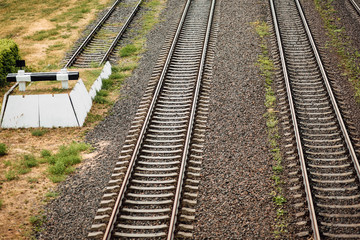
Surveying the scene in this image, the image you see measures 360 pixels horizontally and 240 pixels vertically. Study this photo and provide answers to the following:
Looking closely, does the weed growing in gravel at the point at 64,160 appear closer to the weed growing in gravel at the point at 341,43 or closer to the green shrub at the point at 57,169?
the green shrub at the point at 57,169

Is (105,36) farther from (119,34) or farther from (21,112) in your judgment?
(21,112)

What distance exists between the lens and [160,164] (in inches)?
363

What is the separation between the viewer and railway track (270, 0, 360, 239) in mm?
7586

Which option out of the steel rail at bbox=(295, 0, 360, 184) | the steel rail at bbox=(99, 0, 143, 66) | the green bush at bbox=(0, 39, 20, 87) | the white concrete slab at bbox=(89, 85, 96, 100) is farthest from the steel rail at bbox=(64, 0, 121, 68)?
the steel rail at bbox=(295, 0, 360, 184)

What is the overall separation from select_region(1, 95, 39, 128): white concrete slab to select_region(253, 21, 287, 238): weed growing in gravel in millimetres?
A: 6271

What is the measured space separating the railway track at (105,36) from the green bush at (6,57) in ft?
6.01

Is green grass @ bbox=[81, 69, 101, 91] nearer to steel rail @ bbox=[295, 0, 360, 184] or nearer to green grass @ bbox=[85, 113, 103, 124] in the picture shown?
green grass @ bbox=[85, 113, 103, 124]

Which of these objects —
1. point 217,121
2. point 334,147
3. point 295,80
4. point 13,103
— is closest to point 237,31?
point 295,80

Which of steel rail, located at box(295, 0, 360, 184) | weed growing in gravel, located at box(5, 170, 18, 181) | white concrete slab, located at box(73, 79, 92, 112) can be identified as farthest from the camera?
white concrete slab, located at box(73, 79, 92, 112)

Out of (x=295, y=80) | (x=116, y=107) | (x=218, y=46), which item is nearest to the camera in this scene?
(x=116, y=107)

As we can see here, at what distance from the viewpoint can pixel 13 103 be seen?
1098 cm

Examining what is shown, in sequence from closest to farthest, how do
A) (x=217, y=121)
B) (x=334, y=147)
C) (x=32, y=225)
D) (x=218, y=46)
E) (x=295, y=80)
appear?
1. (x=32, y=225)
2. (x=334, y=147)
3. (x=217, y=121)
4. (x=295, y=80)
5. (x=218, y=46)

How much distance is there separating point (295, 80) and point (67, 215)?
8.21 m

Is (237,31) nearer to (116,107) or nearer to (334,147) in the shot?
(116,107)
